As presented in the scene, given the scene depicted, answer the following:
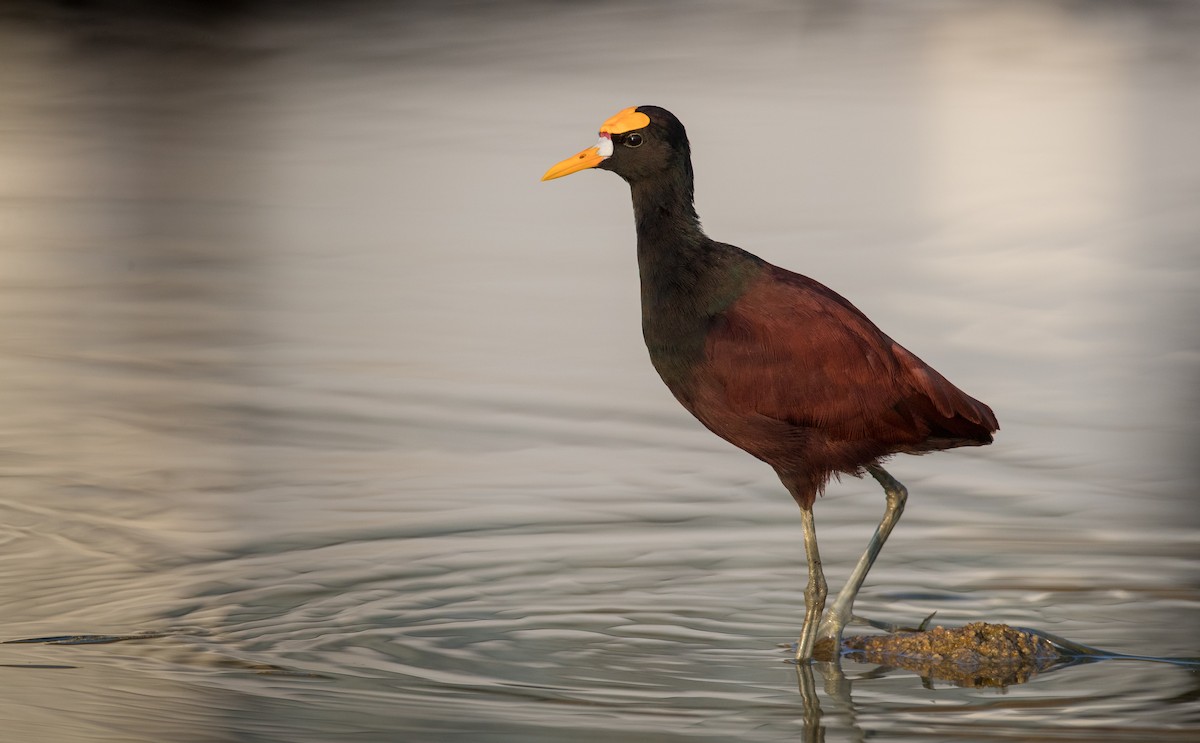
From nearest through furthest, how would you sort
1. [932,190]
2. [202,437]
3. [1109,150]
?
[202,437] < [932,190] < [1109,150]

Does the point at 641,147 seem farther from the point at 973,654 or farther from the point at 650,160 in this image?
the point at 973,654

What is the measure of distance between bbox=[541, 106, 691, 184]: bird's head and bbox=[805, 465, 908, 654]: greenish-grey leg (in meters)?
1.18

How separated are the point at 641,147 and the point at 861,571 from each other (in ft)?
5.04

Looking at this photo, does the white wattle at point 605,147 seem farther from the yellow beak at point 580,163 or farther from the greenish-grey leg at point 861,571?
the greenish-grey leg at point 861,571

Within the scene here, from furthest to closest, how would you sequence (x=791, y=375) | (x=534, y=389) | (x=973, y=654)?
(x=534, y=389) → (x=791, y=375) → (x=973, y=654)

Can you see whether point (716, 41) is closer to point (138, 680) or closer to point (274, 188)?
point (274, 188)

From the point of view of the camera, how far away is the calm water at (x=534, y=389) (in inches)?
232

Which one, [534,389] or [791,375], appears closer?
[791,375]

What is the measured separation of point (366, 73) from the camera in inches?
768

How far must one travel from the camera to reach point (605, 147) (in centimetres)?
656

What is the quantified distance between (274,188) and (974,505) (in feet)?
27.6

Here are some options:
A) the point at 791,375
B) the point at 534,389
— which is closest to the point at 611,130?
the point at 791,375

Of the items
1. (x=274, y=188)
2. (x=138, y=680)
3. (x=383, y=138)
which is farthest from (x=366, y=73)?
(x=138, y=680)

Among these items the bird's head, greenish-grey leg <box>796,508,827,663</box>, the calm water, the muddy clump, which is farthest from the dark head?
the muddy clump
